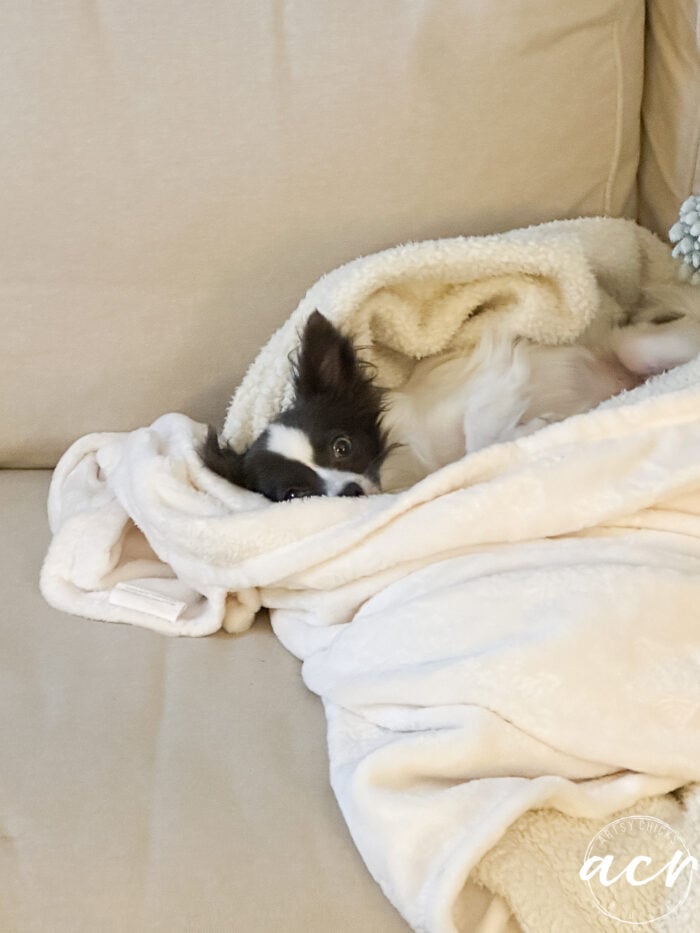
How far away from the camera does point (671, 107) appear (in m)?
1.57

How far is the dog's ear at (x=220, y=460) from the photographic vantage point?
1439 mm

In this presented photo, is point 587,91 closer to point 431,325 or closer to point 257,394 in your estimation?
point 431,325

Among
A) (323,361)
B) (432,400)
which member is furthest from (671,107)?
(323,361)

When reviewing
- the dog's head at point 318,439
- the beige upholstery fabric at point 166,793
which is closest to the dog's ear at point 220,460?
the dog's head at point 318,439

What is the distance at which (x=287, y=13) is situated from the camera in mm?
1483

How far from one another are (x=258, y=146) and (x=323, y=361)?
37cm

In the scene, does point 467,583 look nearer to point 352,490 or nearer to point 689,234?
point 352,490

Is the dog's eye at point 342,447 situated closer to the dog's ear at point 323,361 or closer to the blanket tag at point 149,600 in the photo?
the dog's ear at point 323,361

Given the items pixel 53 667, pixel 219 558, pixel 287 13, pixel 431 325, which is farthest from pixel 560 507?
pixel 287 13

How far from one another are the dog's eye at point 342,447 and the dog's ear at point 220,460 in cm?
15

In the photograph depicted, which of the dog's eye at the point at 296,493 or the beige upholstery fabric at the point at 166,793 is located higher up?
the dog's eye at the point at 296,493

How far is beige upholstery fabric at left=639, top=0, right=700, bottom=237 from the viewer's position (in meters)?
1.53
